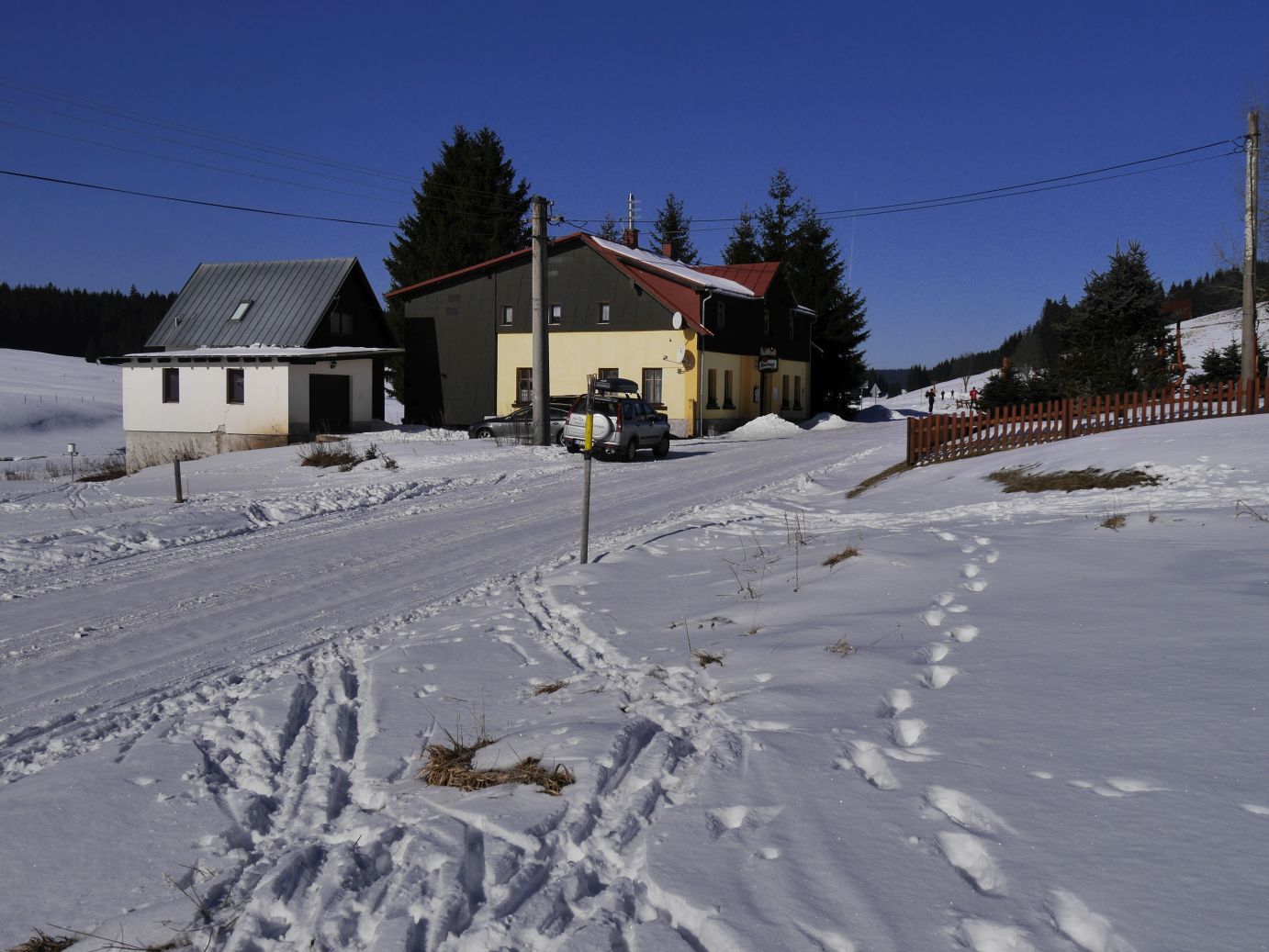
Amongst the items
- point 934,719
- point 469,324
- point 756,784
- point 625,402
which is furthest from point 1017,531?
point 469,324

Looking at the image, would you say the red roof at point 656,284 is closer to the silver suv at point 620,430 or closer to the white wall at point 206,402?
the white wall at point 206,402

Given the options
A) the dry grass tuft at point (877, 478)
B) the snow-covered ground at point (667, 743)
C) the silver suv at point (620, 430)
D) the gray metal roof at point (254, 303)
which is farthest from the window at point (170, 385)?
the dry grass tuft at point (877, 478)

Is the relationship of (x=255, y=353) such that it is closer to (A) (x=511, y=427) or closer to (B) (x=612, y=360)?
(A) (x=511, y=427)

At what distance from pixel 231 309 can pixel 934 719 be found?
132 ft

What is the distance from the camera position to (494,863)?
12.6 feet

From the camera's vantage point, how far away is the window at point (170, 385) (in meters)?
36.8

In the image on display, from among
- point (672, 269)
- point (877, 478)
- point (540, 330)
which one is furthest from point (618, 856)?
point (672, 269)

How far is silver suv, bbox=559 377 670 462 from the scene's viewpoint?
82.6 feet

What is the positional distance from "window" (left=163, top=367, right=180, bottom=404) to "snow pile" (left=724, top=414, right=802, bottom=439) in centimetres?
2093

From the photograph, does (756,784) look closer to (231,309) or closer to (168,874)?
(168,874)

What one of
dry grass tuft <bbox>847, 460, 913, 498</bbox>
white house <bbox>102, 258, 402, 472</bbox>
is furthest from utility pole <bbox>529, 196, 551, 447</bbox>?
white house <bbox>102, 258, 402, 472</bbox>

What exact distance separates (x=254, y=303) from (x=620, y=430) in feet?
71.7

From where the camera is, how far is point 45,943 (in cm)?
342

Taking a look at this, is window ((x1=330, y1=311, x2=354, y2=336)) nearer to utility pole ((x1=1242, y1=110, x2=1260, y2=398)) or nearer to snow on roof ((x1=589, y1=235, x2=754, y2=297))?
snow on roof ((x1=589, y1=235, x2=754, y2=297))
